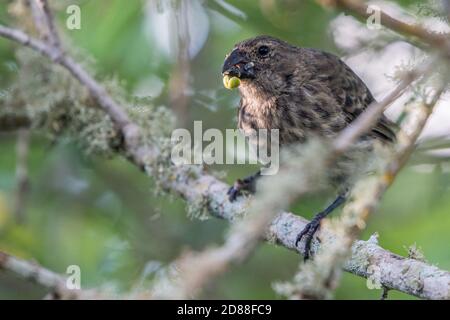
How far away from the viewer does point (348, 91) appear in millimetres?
4184

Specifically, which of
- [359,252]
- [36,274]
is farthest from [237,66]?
[36,274]

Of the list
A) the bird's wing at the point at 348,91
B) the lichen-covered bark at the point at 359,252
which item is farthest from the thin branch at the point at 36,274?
the bird's wing at the point at 348,91

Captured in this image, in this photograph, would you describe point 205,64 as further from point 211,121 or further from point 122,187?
point 122,187

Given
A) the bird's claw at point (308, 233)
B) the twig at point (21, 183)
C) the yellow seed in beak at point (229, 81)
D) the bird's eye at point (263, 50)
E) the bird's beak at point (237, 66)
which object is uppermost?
the bird's eye at point (263, 50)

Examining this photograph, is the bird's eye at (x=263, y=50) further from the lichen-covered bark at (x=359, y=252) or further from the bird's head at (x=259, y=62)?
the lichen-covered bark at (x=359, y=252)

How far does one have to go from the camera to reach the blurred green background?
3.84m

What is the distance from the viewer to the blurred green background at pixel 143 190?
3.84 metres

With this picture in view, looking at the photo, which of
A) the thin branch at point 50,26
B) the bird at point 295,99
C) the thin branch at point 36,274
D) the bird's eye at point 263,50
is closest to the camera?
the thin branch at point 36,274

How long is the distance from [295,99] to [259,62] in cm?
29

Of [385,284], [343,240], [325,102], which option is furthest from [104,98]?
[343,240]

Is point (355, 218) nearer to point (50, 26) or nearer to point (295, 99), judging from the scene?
point (295, 99)

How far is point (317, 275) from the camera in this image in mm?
1704

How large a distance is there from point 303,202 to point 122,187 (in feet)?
3.99

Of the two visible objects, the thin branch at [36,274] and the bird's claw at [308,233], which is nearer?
the thin branch at [36,274]
